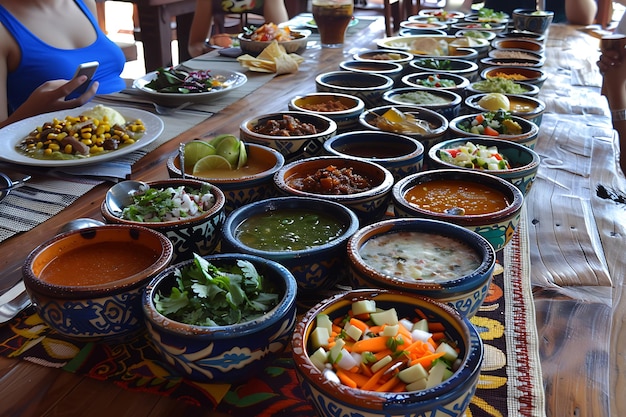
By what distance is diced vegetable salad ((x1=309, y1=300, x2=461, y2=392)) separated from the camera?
0.81 metres

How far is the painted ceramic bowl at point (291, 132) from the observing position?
1.69 metres

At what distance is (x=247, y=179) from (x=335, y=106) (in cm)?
76

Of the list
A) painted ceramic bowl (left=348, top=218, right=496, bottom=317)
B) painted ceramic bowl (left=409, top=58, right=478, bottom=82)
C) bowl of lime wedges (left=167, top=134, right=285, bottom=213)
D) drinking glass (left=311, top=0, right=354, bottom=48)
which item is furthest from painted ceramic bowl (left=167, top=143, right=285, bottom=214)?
drinking glass (left=311, top=0, right=354, bottom=48)

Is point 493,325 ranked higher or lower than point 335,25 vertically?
lower

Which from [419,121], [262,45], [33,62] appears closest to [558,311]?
[419,121]

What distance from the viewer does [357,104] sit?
2.05 meters

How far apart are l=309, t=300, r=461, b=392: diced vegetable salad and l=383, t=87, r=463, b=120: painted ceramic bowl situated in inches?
47.3

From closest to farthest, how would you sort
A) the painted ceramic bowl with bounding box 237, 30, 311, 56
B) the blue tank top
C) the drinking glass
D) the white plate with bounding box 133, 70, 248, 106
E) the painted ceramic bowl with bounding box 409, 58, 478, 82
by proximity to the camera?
the white plate with bounding box 133, 70, 248, 106 → the painted ceramic bowl with bounding box 409, 58, 478, 82 → the blue tank top → the painted ceramic bowl with bounding box 237, 30, 311, 56 → the drinking glass

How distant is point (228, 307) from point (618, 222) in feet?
3.86

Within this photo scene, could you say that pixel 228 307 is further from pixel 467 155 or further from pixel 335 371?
pixel 467 155

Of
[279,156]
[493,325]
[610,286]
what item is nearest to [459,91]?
[279,156]

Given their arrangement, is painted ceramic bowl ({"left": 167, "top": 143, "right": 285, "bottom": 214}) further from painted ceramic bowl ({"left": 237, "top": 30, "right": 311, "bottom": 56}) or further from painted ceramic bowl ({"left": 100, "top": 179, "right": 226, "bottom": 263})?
painted ceramic bowl ({"left": 237, "top": 30, "right": 311, "bottom": 56})

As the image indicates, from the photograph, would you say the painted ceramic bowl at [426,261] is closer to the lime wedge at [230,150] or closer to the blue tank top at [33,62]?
the lime wedge at [230,150]

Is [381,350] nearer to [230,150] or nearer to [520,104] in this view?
[230,150]
